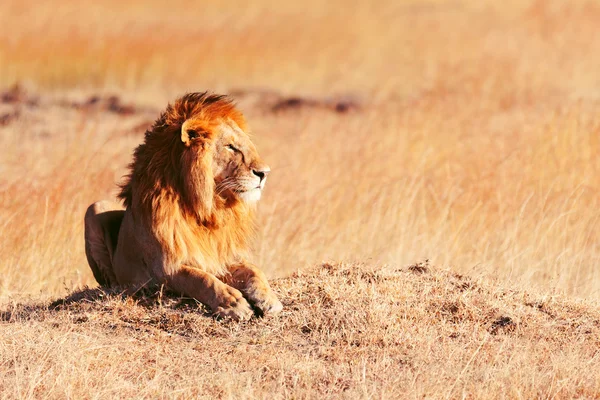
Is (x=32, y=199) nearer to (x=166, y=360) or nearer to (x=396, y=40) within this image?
(x=166, y=360)

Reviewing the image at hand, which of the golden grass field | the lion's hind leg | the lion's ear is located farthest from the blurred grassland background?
the lion's ear

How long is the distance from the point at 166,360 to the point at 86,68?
52.5 feet

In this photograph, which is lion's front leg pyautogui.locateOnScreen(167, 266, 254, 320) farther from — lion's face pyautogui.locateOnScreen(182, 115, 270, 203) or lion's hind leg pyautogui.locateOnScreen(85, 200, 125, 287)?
lion's hind leg pyautogui.locateOnScreen(85, 200, 125, 287)

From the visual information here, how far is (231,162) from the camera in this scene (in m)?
6.57

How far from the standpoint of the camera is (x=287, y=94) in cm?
1952

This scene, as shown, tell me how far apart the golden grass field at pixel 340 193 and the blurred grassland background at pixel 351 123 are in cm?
4

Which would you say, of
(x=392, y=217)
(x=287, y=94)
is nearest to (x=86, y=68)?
(x=287, y=94)

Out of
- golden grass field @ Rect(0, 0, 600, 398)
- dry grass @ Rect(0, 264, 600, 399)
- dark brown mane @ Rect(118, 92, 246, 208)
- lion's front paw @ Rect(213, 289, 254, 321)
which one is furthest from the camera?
dark brown mane @ Rect(118, 92, 246, 208)

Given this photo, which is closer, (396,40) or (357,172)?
(357,172)

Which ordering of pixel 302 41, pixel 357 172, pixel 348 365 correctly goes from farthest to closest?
pixel 302 41 < pixel 357 172 < pixel 348 365

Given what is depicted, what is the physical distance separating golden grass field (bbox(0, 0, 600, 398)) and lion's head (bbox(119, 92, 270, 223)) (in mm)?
654

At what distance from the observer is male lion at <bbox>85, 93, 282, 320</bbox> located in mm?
6488

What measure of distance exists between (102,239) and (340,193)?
413cm

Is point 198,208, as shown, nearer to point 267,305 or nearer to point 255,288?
point 255,288
